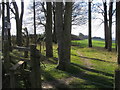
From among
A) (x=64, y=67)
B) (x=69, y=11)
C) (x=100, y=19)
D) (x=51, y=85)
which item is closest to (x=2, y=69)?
(x=51, y=85)

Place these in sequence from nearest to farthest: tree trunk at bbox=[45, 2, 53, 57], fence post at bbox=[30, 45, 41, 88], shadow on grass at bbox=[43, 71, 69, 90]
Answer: fence post at bbox=[30, 45, 41, 88] < shadow on grass at bbox=[43, 71, 69, 90] < tree trunk at bbox=[45, 2, 53, 57]

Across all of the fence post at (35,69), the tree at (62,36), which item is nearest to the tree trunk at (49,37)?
the tree at (62,36)

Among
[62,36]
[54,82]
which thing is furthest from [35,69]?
[62,36]

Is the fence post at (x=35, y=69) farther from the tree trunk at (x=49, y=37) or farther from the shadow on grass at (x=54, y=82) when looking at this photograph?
the tree trunk at (x=49, y=37)

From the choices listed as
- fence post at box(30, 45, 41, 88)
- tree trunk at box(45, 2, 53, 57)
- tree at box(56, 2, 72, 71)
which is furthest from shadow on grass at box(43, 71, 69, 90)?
tree trunk at box(45, 2, 53, 57)

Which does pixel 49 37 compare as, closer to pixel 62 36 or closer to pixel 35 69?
pixel 62 36

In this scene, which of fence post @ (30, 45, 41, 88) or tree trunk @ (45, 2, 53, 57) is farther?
tree trunk @ (45, 2, 53, 57)

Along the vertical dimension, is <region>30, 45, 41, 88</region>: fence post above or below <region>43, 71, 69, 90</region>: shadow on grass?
above

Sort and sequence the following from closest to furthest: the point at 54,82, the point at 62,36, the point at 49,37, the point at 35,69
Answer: the point at 35,69 → the point at 54,82 → the point at 62,36 → the point at 49,37

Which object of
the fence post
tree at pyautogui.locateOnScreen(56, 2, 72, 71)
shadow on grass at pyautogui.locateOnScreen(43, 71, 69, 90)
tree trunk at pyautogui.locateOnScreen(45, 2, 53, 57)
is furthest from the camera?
tree trunk at pyautogui.locateOnScreen(45, 2, 53, 57)

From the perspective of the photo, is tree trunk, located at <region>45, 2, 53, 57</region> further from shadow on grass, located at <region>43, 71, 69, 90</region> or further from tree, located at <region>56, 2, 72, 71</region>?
shadow on grass, located at <region>43, 71, 69, 90</region>

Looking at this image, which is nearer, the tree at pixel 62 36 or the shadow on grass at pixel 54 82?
the shadow on grass at pixel 54 82

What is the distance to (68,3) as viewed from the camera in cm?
1013

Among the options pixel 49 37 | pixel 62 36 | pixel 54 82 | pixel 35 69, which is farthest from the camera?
pixel 49 37
